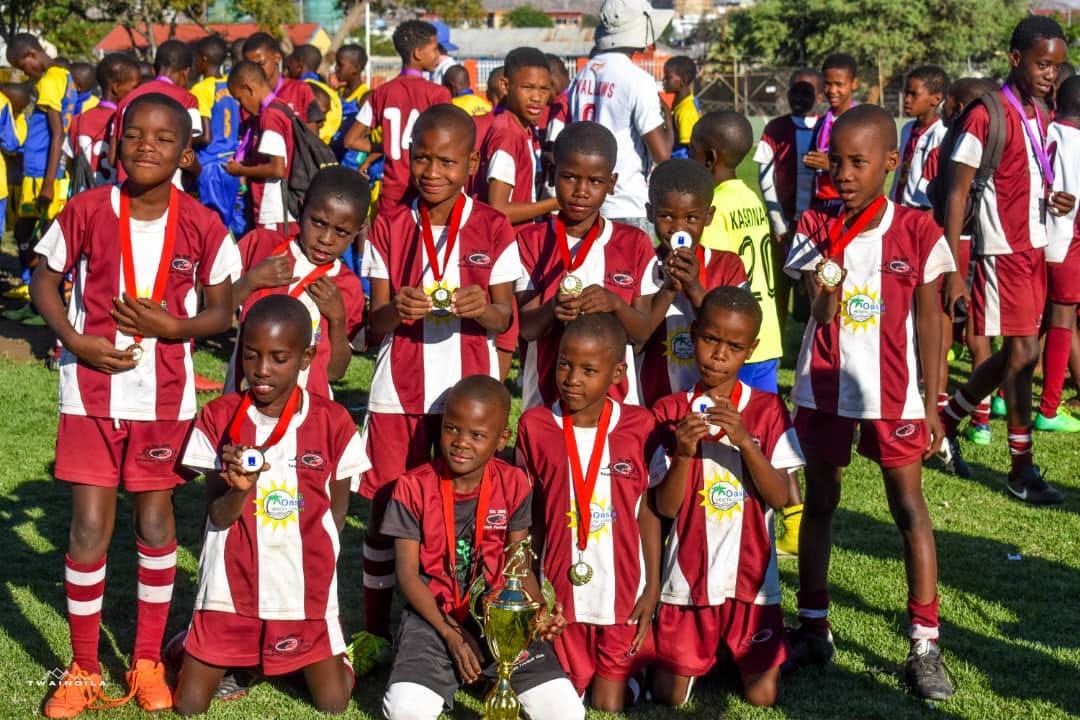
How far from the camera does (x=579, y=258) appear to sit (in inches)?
200

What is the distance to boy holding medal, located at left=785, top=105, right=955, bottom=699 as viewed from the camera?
4848 millimetres

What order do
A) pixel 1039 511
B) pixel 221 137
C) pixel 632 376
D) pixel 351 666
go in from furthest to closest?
pixel 221 137 → pixel 1039 511 → pixel 632 376 → pixel 351 666

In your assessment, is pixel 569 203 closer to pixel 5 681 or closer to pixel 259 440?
pixel 259 440

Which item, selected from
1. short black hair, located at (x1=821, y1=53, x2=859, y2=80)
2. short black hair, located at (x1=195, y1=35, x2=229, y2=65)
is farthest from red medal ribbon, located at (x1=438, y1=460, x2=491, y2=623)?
short black hair, located at (x1=195, y1=35, x2=229, y2=65)

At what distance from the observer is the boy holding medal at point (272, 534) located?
14.9 ft

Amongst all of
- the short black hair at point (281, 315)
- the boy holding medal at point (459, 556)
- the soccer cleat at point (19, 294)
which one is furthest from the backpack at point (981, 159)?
the soccer cleat at point (19, 294)

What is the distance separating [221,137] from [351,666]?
7.74m

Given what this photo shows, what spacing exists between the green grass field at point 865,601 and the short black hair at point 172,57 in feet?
12.5

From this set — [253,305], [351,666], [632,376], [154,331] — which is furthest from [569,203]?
[351,666]

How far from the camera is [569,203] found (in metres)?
5.07

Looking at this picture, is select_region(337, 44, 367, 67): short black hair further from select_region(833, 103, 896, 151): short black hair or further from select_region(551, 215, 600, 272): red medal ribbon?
select_region(833, 103, 896, 151): short black hair

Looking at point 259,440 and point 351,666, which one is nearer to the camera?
point 259,440

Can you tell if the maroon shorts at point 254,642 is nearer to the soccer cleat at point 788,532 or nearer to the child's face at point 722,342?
the child's face at point 722,342

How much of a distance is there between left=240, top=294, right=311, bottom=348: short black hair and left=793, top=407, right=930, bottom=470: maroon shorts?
1901mm
